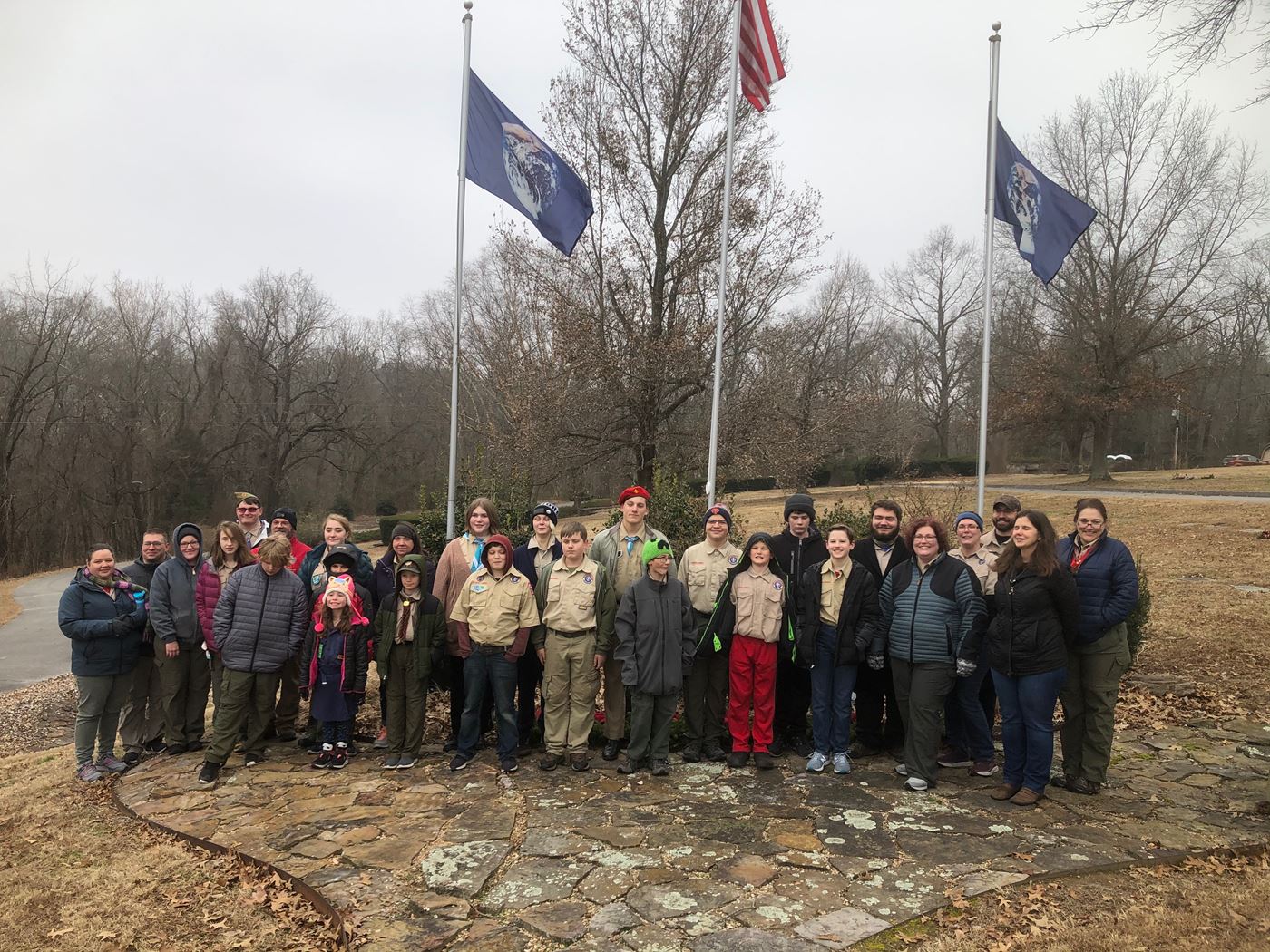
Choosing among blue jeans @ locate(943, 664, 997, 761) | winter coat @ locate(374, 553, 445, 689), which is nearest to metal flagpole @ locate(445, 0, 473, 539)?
winter coat @ locate(374, 553, 445, 689)

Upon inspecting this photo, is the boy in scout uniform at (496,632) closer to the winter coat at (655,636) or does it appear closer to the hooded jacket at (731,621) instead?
the winter coat at (655,636)

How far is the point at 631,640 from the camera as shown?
571cm

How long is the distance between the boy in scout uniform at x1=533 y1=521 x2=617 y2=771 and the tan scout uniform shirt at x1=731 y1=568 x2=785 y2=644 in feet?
3.00

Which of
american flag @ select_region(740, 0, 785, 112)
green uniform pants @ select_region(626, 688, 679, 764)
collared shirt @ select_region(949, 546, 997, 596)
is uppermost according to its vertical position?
american flag @ select_region(740, 0, 785, 112)

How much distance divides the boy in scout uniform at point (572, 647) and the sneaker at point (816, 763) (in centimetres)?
153

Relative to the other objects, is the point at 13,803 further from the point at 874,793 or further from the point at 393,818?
the point at 874,793

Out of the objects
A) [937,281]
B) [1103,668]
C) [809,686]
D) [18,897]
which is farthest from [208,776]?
[937,281]

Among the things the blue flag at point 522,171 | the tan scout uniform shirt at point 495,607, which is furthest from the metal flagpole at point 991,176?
the tan scout uniform shirt at point 495,607

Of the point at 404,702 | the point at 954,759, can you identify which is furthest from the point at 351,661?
the point at 954,759

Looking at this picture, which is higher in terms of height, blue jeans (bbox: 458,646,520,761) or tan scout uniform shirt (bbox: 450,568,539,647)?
tan scout uniform shirt (bbox: 450,568,539,647)

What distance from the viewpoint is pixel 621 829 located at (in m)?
4.73

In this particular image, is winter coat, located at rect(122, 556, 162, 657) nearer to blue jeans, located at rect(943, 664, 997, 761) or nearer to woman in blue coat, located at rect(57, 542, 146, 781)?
woman in blue coat, located at rect(57, 542, 146, 781)

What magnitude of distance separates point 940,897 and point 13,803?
6177 mm

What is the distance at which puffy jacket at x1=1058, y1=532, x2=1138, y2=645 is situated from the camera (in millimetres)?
5059
